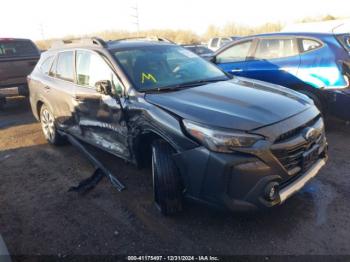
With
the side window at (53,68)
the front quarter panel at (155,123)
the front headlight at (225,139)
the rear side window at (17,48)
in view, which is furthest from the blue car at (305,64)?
the rear side window at (17,48)

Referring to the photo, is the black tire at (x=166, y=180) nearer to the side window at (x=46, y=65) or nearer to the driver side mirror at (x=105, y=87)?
the driver side mirror at (x=105, y=87)

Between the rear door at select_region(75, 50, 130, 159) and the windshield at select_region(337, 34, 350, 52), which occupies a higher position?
the windshield at select_region(337, 34, 350, 52)

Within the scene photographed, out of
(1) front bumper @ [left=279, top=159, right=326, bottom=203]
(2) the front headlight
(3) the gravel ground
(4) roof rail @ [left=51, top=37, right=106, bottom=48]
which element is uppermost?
(4) roof rail @ [left=51, top=37, right=106, bottom=48]

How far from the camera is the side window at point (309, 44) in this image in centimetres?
553

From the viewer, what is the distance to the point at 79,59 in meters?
4.61

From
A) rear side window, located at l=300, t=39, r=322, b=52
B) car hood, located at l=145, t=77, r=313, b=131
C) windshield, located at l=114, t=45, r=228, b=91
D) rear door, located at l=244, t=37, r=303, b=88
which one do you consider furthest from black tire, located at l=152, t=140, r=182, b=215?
rear side window, located at l=300, t=39, r=322, b=52

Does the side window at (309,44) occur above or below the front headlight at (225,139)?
above

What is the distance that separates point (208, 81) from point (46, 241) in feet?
8.01

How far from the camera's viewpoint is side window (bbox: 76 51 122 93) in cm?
390

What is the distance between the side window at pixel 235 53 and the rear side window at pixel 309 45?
44.5 inches

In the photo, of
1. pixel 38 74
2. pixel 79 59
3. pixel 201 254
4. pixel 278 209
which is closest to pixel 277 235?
pixel 278 209

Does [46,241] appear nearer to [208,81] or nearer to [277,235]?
[277,235]

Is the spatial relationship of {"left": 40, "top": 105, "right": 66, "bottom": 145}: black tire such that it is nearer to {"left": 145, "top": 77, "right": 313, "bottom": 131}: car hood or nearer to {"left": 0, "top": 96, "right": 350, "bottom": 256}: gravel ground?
{"left": 0, "top": 96, "right": 350, "bottom": 256}: gravel ground

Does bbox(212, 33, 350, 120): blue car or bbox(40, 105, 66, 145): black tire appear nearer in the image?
bbox(212, 33, 350, 120): blue car
